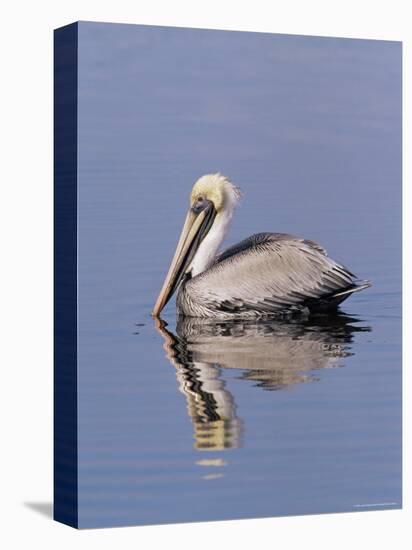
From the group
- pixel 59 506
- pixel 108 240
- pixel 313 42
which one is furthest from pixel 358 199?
pixel 59 506

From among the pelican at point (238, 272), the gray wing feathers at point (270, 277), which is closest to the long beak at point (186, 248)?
the pelican at point (238, 272)

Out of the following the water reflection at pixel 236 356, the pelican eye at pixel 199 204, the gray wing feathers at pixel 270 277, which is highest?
the pelican eye at pixel 199 204

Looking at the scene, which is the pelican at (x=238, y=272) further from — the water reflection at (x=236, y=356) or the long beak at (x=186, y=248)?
the water reflection at (x=236, y=356)

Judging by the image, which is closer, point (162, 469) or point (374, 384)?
point (162, 469)

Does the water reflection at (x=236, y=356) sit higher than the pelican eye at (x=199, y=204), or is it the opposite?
the pelican eye at (x=199, y=204)

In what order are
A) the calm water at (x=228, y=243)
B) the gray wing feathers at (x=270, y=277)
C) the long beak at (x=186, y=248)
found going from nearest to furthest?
the calm water at (x=228, y=243) → the long beak at (x=186, y=248) → the gray wing feathers at (x=270, y=277)

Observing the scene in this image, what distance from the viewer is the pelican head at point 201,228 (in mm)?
10820

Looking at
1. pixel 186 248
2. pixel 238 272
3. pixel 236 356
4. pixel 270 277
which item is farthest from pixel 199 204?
pixel 236 356

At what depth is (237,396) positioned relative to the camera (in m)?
10.7

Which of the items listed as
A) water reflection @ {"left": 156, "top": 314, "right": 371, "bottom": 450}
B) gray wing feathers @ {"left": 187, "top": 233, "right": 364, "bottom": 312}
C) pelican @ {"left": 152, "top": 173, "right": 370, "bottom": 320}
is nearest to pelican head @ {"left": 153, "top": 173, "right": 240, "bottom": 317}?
pelican @ {"left": 152, "top": 173, "right": 370, "bottom": 320}

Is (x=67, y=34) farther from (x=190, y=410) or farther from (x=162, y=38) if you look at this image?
(x=190, y=410)

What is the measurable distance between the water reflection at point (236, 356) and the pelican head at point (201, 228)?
28 cm

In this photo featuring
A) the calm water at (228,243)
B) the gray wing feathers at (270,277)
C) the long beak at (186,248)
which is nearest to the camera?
the calm water at (228,243)

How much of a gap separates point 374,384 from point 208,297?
1.22m
